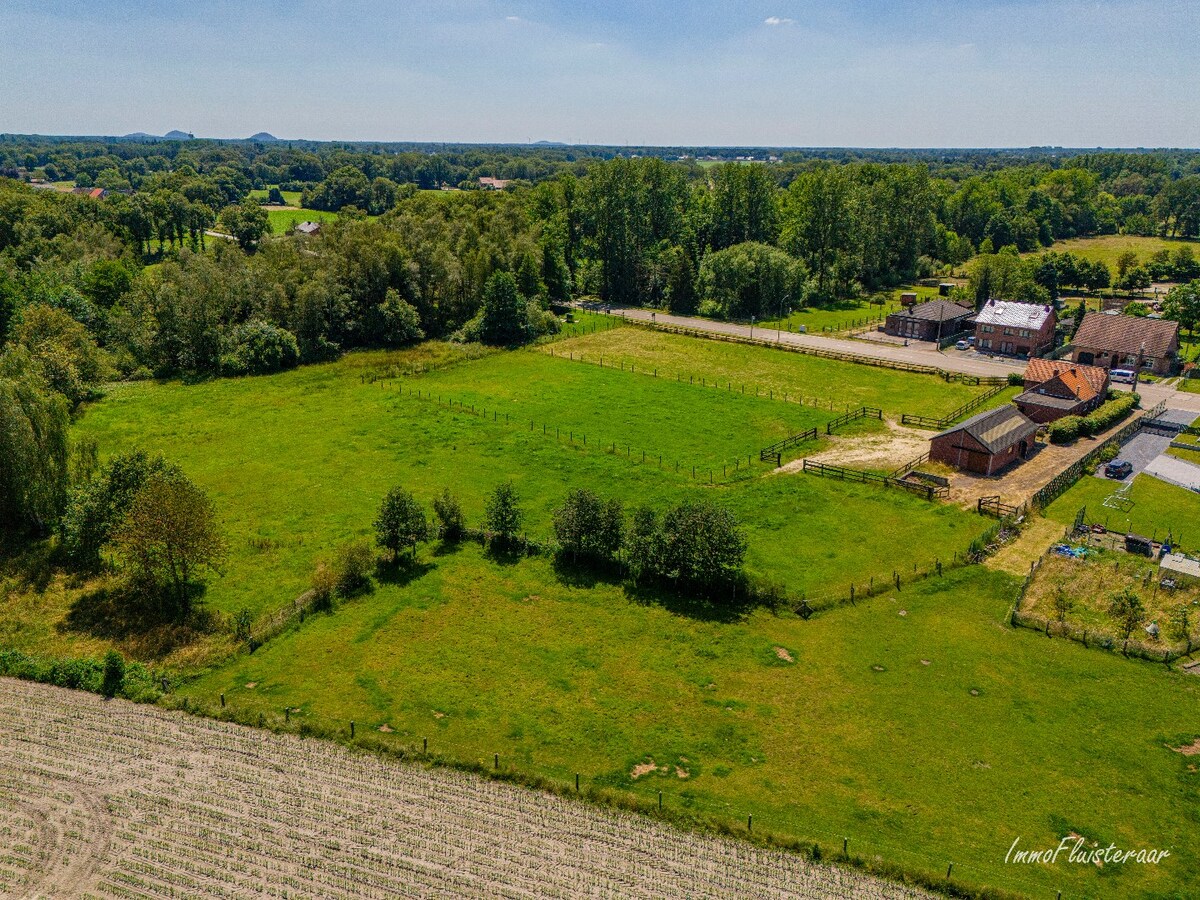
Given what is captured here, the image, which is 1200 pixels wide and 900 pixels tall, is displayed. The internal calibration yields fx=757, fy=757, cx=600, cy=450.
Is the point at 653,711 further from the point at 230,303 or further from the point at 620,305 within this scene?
the point at 620,305

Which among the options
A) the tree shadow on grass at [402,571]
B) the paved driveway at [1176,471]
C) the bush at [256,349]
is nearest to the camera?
the tree shadow on grass at [402,571]

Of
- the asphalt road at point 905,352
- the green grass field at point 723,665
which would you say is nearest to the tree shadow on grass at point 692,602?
the green grass field at point 723,665

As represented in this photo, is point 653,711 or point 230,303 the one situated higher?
point 230,303

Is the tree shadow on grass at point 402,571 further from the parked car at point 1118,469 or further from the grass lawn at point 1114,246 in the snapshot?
the grass lawn at point 1114,246

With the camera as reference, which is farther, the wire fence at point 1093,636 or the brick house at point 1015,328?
the brick house at point 1015,328

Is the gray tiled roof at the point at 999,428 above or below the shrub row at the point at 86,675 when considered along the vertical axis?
above

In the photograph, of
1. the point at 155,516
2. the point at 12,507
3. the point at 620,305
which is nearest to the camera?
the point at 155,516

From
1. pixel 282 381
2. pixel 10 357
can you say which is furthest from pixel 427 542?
pixel 282 381
